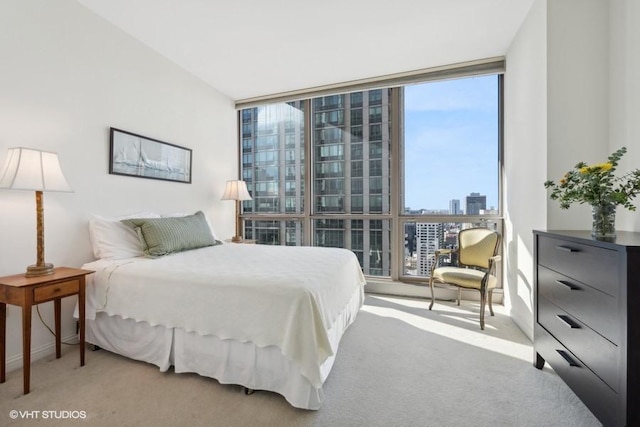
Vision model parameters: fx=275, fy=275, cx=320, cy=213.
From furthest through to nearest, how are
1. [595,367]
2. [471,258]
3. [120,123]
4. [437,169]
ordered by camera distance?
[437,169], [471,258], [120,123], [595,367]

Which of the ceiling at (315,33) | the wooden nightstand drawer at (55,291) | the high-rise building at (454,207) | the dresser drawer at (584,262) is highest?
the ceiling at (315,33)

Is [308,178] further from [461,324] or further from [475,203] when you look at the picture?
[461,324]

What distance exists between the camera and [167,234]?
247 centimetres

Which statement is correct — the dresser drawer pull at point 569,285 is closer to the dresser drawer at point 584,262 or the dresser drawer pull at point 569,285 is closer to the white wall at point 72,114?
the dresser drawer at point 584,262

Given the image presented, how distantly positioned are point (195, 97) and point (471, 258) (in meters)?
3.92

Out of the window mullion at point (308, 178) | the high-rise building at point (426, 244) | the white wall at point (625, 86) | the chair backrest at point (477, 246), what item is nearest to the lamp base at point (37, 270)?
the window mullion at point (308, 178)

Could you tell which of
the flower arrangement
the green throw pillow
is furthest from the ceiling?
the green throw pillow

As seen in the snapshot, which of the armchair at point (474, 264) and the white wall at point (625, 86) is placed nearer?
the white wall at point (625, 86)

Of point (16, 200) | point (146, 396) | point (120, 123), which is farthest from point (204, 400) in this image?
point (120, 123)

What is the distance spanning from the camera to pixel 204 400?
1.62 meters

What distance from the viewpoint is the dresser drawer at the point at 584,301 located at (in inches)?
47.8

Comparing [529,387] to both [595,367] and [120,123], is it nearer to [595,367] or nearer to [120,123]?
[595,367]

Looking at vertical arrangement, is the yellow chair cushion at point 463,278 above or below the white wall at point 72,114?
below

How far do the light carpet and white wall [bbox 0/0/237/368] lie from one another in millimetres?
581
